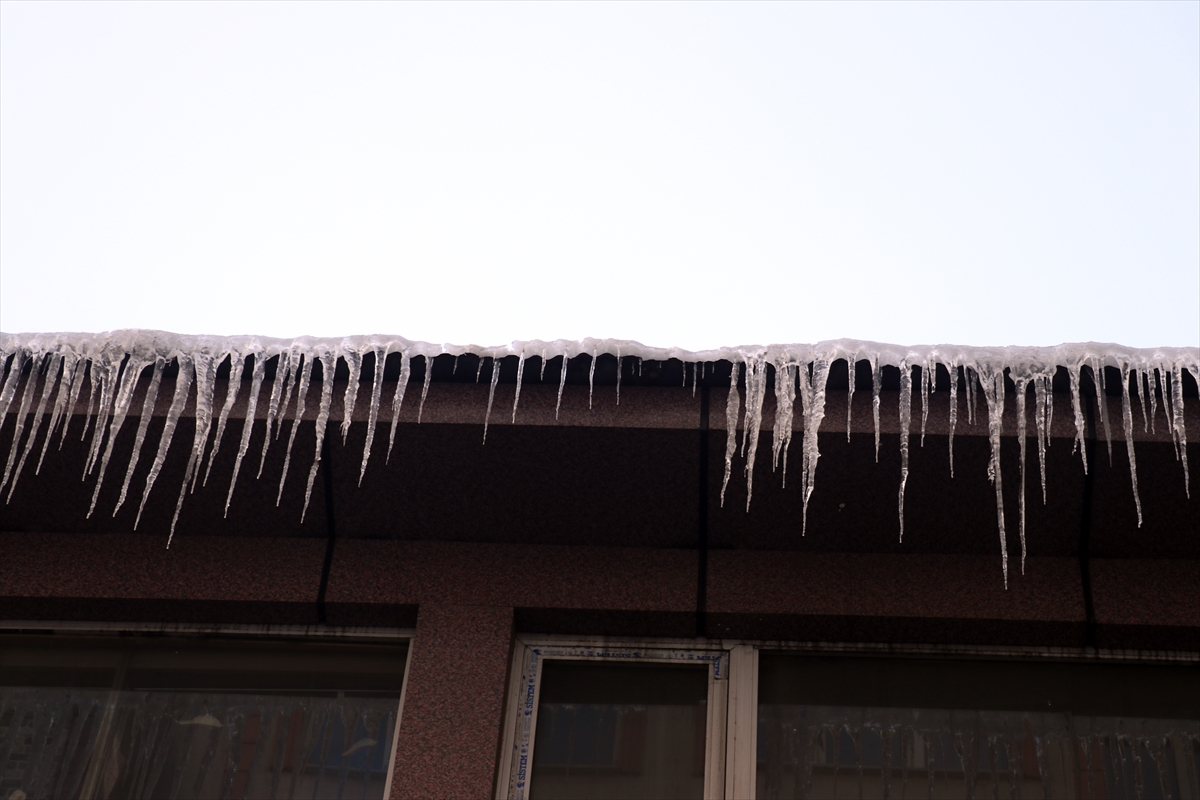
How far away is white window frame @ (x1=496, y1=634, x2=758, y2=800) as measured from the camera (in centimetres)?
470

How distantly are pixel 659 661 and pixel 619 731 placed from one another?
35cm

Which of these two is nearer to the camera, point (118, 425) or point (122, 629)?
point (118, 425)

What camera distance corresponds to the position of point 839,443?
4559 millimetres

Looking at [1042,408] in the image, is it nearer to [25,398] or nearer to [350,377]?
[350,377]

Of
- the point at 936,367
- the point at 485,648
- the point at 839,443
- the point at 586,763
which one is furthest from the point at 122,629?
the point at 936,367

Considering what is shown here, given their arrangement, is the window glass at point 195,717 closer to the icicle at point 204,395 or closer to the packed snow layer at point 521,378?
the packed snow layer at point 521,378

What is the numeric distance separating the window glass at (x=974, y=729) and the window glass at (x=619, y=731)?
30cm

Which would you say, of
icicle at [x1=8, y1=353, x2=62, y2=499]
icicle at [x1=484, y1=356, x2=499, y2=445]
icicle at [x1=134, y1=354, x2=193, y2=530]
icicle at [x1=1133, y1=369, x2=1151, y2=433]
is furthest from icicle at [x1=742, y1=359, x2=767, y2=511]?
icicle at [x1=8, y1=353, x2=62, y2=499]

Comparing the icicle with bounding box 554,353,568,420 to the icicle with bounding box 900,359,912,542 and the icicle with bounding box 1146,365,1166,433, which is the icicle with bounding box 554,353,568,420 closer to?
the icicle with bounding box 900,359,912,542

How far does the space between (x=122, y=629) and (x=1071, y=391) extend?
4.18 meters

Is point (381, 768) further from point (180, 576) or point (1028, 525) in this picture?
point (1028, 525)

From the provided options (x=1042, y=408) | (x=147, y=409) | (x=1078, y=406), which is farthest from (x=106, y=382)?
(x=1078, y=406)

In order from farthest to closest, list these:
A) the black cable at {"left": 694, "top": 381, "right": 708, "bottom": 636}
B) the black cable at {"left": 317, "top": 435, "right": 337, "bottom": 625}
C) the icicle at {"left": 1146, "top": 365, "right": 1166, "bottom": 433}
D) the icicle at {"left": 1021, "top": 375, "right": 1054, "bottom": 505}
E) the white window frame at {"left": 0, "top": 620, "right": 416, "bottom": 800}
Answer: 1. the white window frame at {"left": 0, "top": 620, "right": 416, "bottom": 800}
2. the black cable at {"left": 317, "top": 435, "right": 337, "bottom": 625}
3. the black cable at {"left": 694, "top": 381, "right": 708, "bottom": 636}
4. the icicle at {"left": 1021, "top": 375, "right": 1054, "bottom": 505}
5. the icicle at {"left": 1146, "top": 365, "right": 1166, "bottom": 433}

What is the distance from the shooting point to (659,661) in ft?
16.3
